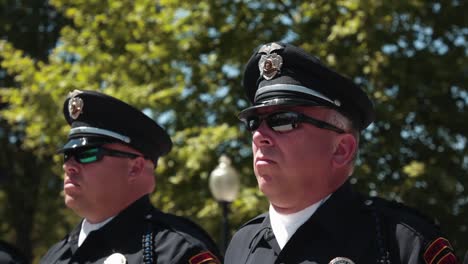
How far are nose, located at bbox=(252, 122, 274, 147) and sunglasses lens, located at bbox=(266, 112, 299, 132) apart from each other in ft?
0.09

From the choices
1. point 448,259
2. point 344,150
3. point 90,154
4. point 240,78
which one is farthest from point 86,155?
point 240,78

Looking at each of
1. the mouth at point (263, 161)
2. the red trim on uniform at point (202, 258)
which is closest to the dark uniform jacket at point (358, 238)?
the mouth at point (263, 161)

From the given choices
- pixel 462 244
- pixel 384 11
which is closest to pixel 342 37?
pixel 384 11

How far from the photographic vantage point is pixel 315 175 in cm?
380

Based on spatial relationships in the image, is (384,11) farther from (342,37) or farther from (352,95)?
(352,95)

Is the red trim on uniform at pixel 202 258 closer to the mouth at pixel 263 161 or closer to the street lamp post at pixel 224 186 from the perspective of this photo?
the mouth at pixel 263 161

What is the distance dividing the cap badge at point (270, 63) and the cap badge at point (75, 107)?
5.62 feet

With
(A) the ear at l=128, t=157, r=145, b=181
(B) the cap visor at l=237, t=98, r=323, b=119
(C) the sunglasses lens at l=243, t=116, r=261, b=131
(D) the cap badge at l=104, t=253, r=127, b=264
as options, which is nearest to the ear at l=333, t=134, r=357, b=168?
(B) the cap visor at l=237, t=98, r=323, b=119

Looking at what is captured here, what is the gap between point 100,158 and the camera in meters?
5.10

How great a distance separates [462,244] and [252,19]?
16.2ft

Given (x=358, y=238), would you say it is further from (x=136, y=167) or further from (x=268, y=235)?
(x=136, y=167)

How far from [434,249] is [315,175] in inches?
24.2

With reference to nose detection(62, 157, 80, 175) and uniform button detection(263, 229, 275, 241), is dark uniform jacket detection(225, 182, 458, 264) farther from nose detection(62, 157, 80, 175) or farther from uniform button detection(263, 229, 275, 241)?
nose detection(62, 157, 80, 175)

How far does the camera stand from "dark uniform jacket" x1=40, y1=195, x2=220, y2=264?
187 inches
